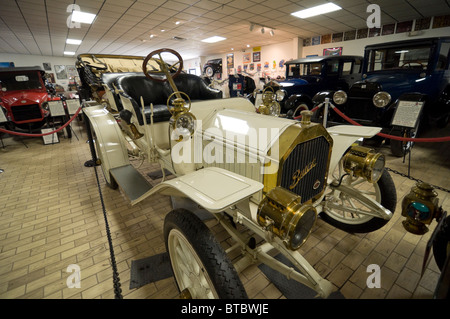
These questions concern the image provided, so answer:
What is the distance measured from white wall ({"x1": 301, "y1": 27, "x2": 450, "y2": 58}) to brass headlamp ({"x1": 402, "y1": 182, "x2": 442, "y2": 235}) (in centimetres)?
938

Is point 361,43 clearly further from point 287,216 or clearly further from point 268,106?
point 287,216

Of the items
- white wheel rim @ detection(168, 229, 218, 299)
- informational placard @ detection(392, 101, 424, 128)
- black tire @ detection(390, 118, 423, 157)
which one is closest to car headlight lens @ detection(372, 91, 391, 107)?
informational placard @ detection(392, 101, 424, 128)

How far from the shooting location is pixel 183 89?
3.54 metres

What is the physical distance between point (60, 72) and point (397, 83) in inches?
896

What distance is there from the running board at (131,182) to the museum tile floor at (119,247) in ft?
1.50

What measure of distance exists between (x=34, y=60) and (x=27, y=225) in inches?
813

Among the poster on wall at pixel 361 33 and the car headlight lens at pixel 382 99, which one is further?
the poster on wall at pixel 361 33

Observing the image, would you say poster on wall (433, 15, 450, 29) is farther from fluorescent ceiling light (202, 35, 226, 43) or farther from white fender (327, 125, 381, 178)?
white fender (327, 125, 381, 178)

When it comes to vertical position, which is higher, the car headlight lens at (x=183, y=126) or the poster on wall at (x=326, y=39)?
the poster on wall at (x=326, y=39)

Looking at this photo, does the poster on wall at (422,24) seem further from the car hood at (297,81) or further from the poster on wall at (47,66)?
the poster on wall at (47,66)

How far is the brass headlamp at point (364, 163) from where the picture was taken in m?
1.59

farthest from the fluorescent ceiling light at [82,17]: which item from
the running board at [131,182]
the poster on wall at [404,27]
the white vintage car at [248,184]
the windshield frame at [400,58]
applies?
the poster on wall at [404,27]

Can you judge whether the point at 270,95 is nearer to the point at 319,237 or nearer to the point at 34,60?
the point at 319,237

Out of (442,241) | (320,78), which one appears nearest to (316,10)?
(320,78)
